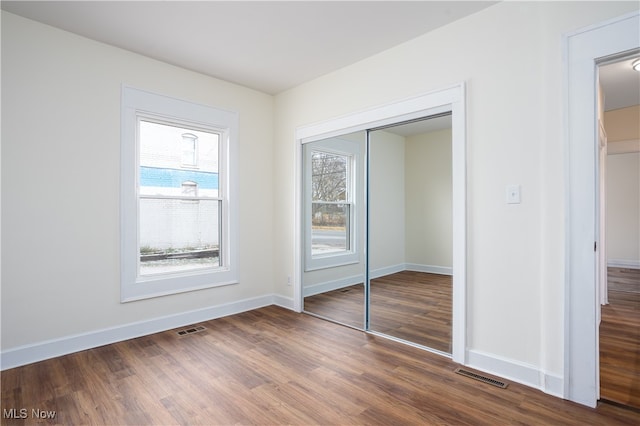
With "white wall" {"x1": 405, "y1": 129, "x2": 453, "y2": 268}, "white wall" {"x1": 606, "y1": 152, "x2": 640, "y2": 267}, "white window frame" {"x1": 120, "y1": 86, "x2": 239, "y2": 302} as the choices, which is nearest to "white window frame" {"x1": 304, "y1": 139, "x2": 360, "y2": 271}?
"white wall" {"x1": 405, "y1": 129, "x2": 453, "y2": 268}

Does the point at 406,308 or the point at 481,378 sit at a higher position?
the point at 406,308

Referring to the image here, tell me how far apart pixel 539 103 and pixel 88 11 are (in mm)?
3401

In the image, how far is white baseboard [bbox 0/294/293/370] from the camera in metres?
2.64

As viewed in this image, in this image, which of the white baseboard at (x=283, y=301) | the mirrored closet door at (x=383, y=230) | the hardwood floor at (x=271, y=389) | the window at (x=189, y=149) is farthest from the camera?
the white baseboard at (x=283, y=301)

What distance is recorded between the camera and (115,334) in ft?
10.3

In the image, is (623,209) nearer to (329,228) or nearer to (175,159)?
(329,228)

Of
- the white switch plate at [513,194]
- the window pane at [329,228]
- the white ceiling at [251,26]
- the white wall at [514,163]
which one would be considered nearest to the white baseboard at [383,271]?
the window pane at [329,228]

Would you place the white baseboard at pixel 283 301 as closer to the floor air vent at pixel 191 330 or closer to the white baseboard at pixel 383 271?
the floor air vent at pixel 191 330

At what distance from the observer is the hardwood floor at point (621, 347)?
2.20 m

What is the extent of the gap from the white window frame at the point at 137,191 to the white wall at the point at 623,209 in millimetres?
7587

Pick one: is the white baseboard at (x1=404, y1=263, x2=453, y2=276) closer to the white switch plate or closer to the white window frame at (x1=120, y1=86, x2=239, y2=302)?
the white switch plate

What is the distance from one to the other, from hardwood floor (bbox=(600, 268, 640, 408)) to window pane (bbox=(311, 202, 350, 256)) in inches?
94.4

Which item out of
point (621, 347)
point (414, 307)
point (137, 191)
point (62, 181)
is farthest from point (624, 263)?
point (62, 181)

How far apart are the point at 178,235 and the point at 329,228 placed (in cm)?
169
